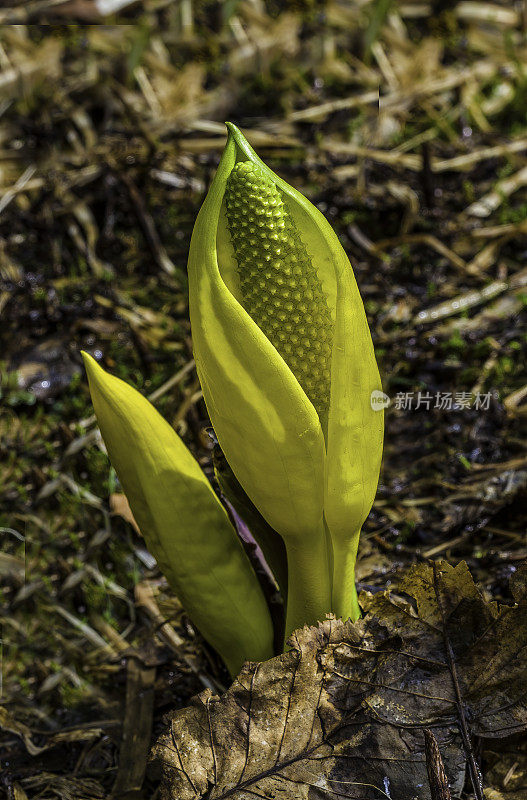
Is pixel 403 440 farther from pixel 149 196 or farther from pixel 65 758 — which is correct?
pixel 149 196

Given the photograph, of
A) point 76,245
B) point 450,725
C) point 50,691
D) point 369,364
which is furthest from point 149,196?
point 450,725

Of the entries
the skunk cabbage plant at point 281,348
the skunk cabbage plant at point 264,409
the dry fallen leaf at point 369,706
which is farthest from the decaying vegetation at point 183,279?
the skunk cabbage plant at point 281,348

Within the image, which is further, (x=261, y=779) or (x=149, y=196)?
(x=149, y=196)

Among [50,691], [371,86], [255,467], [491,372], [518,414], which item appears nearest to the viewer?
[255,467]

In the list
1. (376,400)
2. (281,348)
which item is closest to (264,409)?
(281,348)

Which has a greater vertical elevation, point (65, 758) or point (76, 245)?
A: point (76, 245)

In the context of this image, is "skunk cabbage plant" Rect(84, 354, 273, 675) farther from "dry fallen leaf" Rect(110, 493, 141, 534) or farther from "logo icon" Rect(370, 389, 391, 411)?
"dry fallen leaf" Rect(110, 493, 141, 534)
